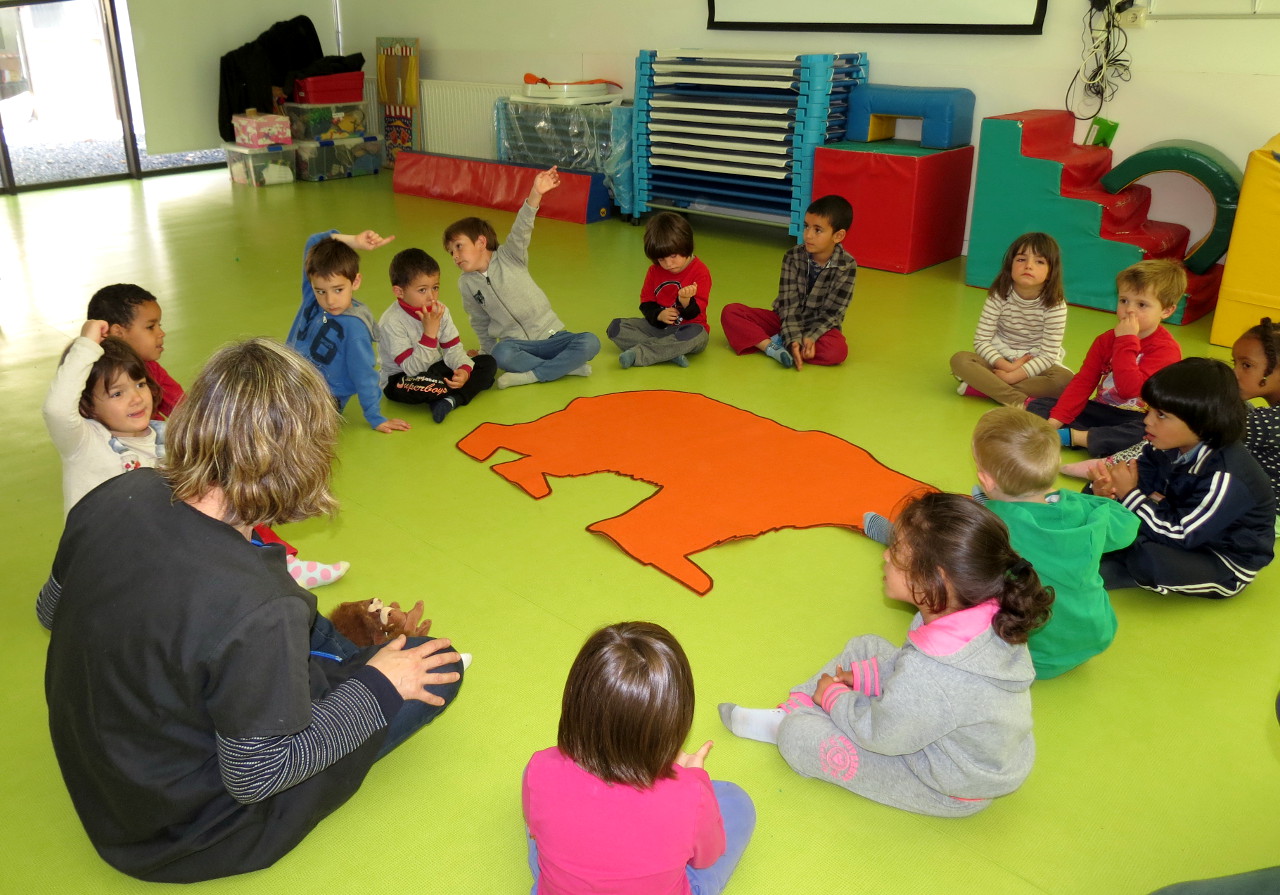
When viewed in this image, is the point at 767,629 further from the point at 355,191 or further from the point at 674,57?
the point at 355,191

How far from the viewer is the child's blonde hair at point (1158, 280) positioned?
11.1ft

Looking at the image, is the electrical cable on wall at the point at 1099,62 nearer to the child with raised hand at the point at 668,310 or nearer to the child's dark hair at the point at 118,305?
the child with raised hand at the point at 668,310

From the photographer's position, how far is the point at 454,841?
6.24ft

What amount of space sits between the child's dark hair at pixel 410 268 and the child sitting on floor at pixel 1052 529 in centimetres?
230

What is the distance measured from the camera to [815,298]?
441cm

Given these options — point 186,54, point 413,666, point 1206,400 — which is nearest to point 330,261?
point 413,666

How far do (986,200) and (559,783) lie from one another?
4676mm

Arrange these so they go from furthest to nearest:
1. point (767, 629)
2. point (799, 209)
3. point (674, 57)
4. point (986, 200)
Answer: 1. point (674, 57)
2. point (799, 209)
3. point (986, 200)
4. point (767, 629)

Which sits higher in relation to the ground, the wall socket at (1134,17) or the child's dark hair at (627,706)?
the wall socket at (1134,17)

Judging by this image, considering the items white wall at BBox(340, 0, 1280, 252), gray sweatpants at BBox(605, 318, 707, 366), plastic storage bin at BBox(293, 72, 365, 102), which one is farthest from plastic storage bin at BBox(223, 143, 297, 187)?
gray sweatpants at BBox(605, 318, 707, 366)

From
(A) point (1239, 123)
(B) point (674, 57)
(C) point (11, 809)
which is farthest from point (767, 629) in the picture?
(B) point (674, 57)

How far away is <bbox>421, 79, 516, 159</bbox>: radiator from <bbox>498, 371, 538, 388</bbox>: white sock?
189 inches

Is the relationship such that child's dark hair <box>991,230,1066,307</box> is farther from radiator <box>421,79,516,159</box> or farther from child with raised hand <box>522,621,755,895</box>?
radiator <box>421,79,516,159</box>

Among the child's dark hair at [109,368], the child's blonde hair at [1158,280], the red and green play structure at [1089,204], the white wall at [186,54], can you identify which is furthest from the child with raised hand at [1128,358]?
the white wall at [186,54]
